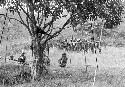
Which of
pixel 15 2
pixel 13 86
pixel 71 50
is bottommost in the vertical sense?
pixel 13 86

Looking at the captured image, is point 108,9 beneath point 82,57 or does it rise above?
above

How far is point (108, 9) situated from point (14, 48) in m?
30.1

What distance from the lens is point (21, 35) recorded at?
6025 cm

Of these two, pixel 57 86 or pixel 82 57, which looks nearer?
pixel 57 86

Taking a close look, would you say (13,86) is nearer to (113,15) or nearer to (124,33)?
(113,15)

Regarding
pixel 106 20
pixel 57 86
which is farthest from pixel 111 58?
pixel 57 86

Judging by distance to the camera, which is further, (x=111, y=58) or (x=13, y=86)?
(x=111, y=58)

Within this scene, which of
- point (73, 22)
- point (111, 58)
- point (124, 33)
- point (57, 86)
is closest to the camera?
point (57, 86)

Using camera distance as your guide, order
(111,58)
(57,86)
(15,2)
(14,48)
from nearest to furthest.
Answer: (57,86) → (15,2) → (111,58) → (14,48)

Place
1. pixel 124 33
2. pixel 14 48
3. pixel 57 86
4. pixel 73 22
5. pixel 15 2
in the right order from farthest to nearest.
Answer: pixel 124 33 < pixel 14 48 < pixel 15 2 < pixel 73 22 < pixel 57 86

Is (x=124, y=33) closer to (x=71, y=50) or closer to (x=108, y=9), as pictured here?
(x=71, y=50)

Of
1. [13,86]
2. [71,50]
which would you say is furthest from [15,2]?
[71,50]

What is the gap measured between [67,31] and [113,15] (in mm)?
42717

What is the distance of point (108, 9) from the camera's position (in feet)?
61.5
